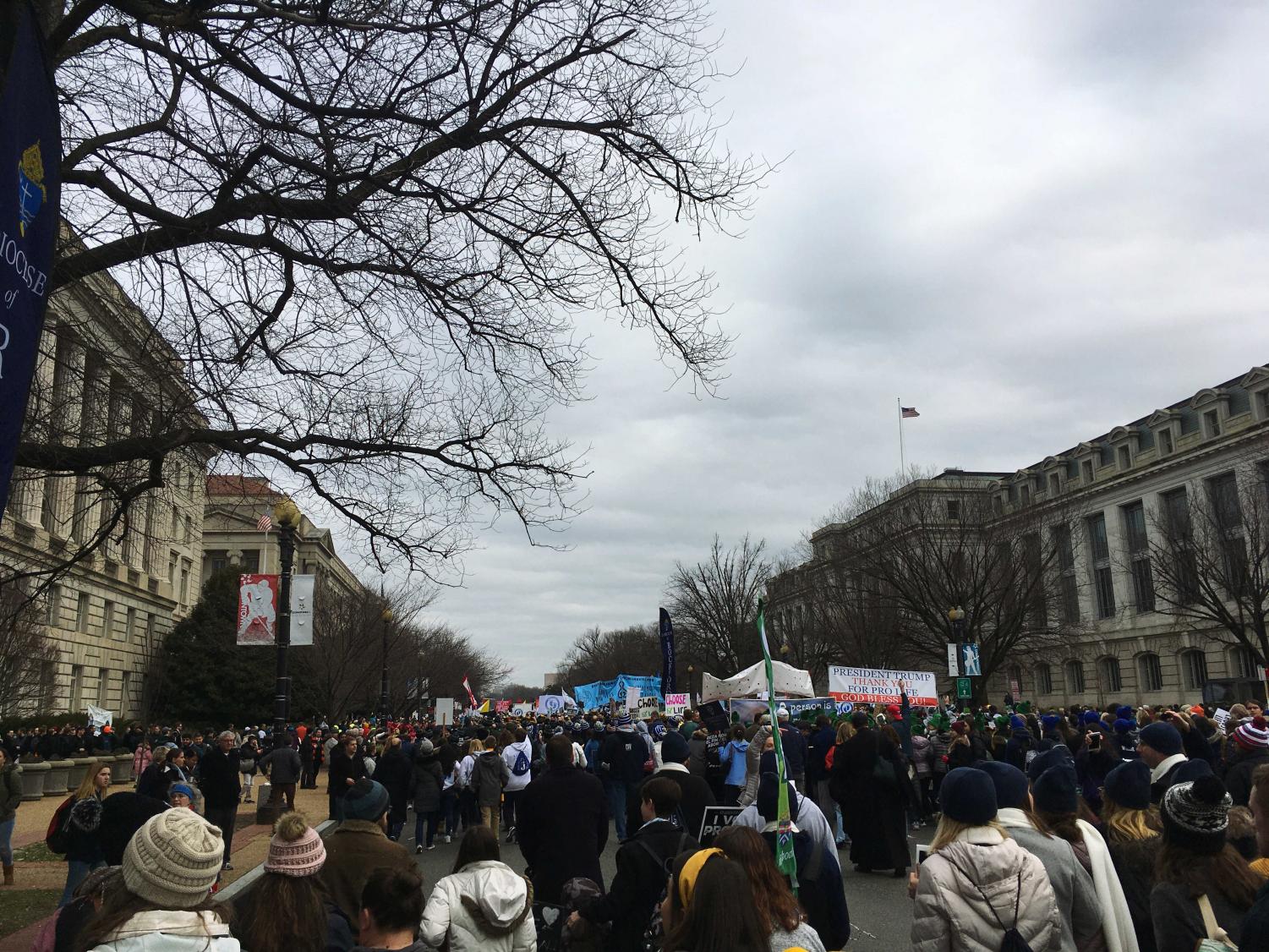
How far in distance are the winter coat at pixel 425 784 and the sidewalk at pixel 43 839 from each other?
1765mm

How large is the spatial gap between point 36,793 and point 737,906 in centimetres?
2972

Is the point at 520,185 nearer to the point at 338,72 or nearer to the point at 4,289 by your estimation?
the point at 338,72

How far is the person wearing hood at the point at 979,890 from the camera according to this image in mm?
4180

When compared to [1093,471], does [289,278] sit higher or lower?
lower

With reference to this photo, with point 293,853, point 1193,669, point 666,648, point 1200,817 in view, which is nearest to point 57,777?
point 666,648

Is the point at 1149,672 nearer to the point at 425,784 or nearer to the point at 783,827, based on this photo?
the point at 425,784

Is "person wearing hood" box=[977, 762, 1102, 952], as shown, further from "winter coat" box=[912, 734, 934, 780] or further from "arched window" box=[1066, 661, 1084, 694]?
"arched window" box=[1066, 661, 1084, 694]

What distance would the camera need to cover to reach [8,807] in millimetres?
13750

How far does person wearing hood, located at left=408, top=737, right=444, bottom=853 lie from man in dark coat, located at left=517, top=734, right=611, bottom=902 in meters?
10.2

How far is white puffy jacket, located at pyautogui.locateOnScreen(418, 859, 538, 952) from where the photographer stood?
4965mm

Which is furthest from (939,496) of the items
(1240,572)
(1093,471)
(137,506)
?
(137,506)

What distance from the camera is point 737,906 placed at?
141 inches

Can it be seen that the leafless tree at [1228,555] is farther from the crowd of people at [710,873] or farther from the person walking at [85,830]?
the person walking at [85,830]

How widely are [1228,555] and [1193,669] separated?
21.9m
